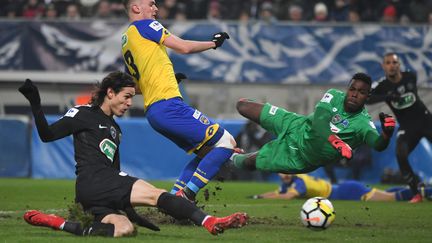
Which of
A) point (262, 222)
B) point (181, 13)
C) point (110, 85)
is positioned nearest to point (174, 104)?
point (110, 85)

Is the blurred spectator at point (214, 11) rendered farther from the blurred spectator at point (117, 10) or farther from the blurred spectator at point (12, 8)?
the blurred spectator at point (12, 8)

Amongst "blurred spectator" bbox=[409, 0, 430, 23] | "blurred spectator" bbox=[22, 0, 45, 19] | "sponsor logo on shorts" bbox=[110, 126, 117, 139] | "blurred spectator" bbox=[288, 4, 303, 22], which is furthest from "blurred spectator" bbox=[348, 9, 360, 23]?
"sponsor logo on shorts" bbox=[110, 126, 117, 139]

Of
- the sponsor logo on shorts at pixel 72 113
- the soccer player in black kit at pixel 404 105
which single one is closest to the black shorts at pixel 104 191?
the sponsor logo on shorts at pixel 72 113

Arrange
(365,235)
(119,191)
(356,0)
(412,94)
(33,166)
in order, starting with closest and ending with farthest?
(119,191) → (365,235) → (412,94) → (33,166) → (356,0)

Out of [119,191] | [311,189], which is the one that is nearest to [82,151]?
[119,191]

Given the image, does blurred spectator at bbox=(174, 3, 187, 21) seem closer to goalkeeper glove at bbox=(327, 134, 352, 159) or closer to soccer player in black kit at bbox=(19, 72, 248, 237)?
goalkeeper glove at bbox=(327, 134, 352, 159)

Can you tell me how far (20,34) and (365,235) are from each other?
15.4 m

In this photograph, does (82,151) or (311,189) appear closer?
(82,151)

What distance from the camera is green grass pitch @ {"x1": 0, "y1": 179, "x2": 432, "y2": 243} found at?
8.20 m

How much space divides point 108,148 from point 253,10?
1505cm

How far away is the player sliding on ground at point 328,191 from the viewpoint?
48.4ft

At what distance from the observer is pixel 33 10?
23.6m

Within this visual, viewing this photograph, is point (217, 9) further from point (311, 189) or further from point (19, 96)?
point (311, 189)

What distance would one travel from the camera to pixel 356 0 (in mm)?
22203
